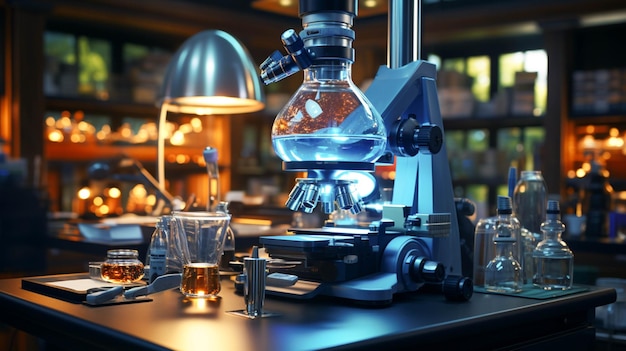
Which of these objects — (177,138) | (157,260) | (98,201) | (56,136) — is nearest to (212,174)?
(157,260)

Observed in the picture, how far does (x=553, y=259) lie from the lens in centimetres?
155

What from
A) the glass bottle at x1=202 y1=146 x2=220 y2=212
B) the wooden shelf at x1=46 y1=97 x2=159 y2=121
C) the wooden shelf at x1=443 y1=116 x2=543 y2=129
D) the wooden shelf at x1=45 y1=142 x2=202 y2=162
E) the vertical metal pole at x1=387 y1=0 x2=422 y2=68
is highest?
the wooden shelf at x1=46 y1=97 x2=159 y2=121

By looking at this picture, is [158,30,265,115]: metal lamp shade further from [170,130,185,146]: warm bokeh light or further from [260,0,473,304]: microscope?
[170,130,185,146]: warm bokeh light

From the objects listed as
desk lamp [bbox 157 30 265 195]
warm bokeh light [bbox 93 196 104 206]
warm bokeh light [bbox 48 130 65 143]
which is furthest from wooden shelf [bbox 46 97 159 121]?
desk lamp [bbox 157 30 265 195]

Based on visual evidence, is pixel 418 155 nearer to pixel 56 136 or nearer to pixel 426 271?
pixel 426 271

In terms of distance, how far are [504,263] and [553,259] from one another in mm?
128

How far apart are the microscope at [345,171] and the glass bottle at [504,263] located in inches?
3.7

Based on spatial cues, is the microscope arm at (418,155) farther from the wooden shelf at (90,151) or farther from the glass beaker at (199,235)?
the wooden shelf at (90,151)

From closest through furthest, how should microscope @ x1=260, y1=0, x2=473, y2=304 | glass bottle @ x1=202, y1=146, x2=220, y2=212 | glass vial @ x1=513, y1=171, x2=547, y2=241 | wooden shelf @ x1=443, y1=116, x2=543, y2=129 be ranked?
microscope @ x1=260, y1=0, x2=473, y2=304
glass vial @ x1=513, y1=171, x2=547, y2=241
glass bottle @ x1=202, y1=146, x2=220, y2=212
wooden shelf @ x1=443, y1=116, x2=543, y2=129

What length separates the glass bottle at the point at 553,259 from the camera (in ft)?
5.06

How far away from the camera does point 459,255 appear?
5.07 ft

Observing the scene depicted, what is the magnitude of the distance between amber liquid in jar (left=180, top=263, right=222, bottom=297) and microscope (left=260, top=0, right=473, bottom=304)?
0.10 metres

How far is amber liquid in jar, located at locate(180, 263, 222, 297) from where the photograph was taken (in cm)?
134

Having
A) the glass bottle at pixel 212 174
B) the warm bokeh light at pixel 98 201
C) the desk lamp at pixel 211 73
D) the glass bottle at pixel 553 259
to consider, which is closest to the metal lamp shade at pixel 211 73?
the desk lamp at pixel 211 73
